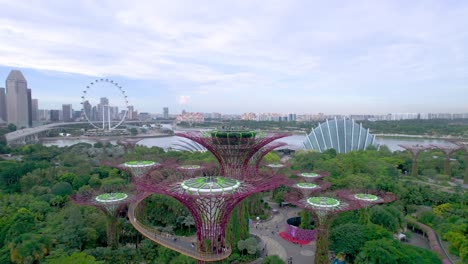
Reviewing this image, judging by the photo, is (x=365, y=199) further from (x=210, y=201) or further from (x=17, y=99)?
(x=17, y=99)

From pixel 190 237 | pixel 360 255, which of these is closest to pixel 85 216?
pixel 190 237

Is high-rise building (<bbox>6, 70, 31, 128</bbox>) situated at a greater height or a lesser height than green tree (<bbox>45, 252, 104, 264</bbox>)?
greater

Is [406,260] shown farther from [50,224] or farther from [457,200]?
[50,224]

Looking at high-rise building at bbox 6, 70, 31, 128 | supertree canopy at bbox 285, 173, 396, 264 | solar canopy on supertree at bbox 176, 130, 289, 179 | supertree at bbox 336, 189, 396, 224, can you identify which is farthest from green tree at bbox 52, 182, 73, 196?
high-rise building at bbox 6, 70, 31, 128

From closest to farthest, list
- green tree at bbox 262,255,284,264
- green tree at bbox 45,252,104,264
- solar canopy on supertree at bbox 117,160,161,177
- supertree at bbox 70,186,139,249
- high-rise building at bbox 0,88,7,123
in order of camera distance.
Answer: green tree at bbox 45,252,104,264
green tree at bbox 262,255,284,264
supertree at bbox 70,186,139,249
solar canopy on supertree at bbox 117,160,161,177
high-rise building at bbox 0,88,7,123

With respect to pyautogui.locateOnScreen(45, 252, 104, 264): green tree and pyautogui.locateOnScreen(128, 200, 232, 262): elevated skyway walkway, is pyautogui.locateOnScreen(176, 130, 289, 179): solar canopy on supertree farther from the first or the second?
pyautogui.locateOnScreen(45, 252, 104, 264): green tree

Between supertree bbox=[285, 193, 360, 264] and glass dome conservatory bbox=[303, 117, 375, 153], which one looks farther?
glass dome conservatory bbox=[303, 117, 375, 153]
